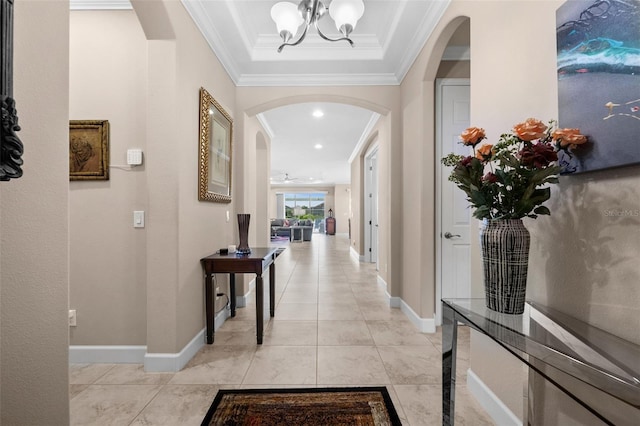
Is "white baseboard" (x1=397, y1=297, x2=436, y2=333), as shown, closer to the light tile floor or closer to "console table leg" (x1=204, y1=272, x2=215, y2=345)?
the light tile floor

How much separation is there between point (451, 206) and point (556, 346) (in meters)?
2.22

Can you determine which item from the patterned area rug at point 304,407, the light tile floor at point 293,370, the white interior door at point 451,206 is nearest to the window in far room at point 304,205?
the light tile floor at point 293,370

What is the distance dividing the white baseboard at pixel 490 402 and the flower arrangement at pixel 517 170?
113 cm

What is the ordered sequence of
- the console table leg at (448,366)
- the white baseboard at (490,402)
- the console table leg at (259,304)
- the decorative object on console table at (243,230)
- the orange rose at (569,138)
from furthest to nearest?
1. the decorative object on console table at (243,230)
2. the console table leg at (259,304)
3. the white baseboard at (490,402)
4. the console table leg at (448,366)
5. the orange rose at (569,138)

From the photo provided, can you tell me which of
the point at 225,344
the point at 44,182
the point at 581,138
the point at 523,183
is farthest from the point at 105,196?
the point at 581,138

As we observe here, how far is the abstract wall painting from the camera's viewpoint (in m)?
0.84

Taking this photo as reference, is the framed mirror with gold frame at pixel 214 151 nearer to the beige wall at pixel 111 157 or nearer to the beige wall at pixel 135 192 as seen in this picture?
the beige wall at pixel 135 192

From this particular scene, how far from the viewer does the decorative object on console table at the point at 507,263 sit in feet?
3.62

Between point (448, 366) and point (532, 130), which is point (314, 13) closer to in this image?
point (532, 130)

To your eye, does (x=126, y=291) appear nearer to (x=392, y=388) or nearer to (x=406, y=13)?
(x=392, y=388)

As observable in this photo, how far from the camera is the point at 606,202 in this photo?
37.7 inches

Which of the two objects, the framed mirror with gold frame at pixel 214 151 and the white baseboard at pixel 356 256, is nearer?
the framed mirror with gold frame at pixel 214 151

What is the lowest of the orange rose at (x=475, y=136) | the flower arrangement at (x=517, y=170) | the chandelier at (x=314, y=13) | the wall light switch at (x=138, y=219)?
the wall light switch at (x=138, y=219)

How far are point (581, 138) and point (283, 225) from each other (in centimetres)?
1179
